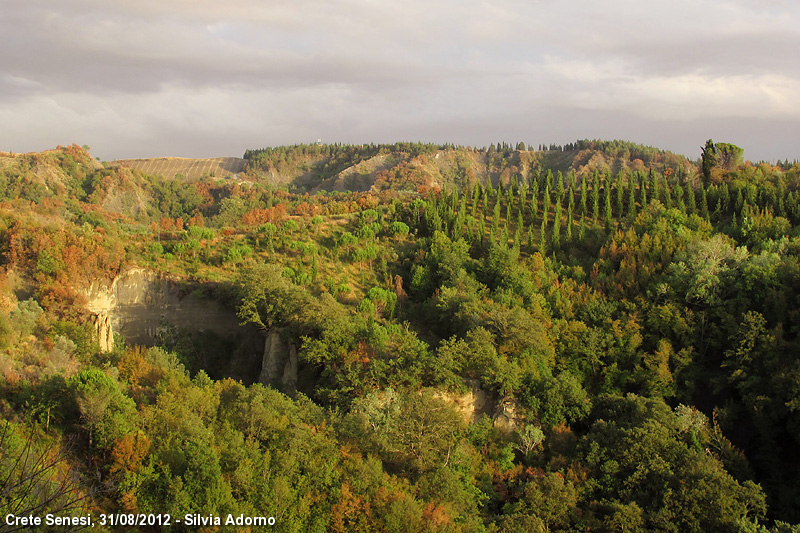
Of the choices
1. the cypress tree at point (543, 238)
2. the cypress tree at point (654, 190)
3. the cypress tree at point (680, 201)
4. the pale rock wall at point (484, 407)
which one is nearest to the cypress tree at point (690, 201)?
the cypress tree at point (680, 201)

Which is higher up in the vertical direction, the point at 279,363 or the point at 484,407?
the point at 279,363

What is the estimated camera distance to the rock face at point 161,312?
31141 millimetres

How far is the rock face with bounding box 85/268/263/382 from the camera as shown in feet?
102

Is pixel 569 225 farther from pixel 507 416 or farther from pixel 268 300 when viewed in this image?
pixel 268 300

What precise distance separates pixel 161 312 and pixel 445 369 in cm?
1632

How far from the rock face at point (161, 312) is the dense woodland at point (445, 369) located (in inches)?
36.4

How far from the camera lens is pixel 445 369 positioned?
2503cm

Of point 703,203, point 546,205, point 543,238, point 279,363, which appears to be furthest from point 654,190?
point 279,363

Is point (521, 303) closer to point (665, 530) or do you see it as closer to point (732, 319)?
point (732, 319)

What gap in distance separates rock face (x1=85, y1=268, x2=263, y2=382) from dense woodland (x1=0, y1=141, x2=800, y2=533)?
3.04 ft

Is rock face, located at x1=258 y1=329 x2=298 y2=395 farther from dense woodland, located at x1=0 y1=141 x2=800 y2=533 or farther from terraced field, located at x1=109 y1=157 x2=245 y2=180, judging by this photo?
terraced field, located at x1=109 y1=157 x2=245 y2=180

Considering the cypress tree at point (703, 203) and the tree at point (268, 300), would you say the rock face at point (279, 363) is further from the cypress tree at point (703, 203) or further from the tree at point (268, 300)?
the cypress tree at point (703, 203)

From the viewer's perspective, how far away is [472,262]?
37688 mm

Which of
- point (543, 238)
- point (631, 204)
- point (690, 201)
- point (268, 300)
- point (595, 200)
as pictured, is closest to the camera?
point (268, 300)
